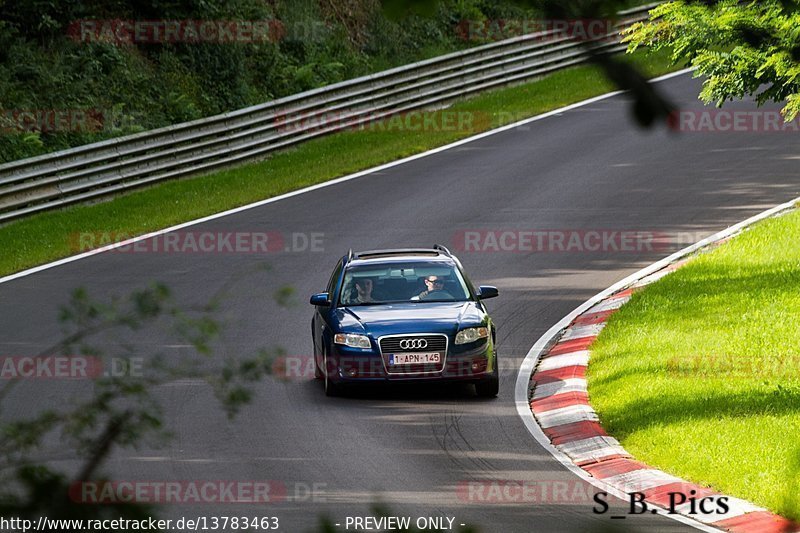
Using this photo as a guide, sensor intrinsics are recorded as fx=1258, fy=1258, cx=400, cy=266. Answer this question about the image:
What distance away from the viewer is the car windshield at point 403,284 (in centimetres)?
1462

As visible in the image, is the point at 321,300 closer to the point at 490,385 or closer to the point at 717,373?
the point at 490,385

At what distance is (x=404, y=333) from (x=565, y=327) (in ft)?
12.6

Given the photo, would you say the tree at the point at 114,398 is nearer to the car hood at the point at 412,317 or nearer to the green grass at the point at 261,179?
the car hood at the point at 412,317

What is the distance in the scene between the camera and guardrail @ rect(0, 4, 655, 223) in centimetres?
2502

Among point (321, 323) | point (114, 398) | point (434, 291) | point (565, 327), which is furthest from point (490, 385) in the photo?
point (114, 398)

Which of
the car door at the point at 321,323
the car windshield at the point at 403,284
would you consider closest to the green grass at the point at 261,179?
the car door at the point at 321,323

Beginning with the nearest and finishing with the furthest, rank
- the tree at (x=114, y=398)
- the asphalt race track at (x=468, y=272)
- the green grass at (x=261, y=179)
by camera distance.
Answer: the tree at (x=114, y=398) < the asphalt race track at (x=468, y=272) < the green grass at (x=261, y=179)

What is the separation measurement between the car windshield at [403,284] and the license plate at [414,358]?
1170 millimetres

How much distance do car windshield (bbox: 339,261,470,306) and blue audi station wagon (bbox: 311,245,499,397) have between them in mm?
12

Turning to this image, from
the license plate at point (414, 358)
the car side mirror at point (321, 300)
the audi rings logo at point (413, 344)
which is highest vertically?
the car side mirror at point (321, 300)

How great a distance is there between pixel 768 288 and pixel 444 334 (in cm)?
550

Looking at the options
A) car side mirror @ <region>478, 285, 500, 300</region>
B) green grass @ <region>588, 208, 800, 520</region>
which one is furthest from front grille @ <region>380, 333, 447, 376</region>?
green grass @ <region>588, 208, 800, 520</region>

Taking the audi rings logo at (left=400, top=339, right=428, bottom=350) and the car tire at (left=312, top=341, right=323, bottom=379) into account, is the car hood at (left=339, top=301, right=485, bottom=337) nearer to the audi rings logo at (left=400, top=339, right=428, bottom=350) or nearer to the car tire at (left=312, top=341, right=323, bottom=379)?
the audi rings logo at (left=400, top=339, right=428, bottom=350)

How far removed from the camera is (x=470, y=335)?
13555 mm
